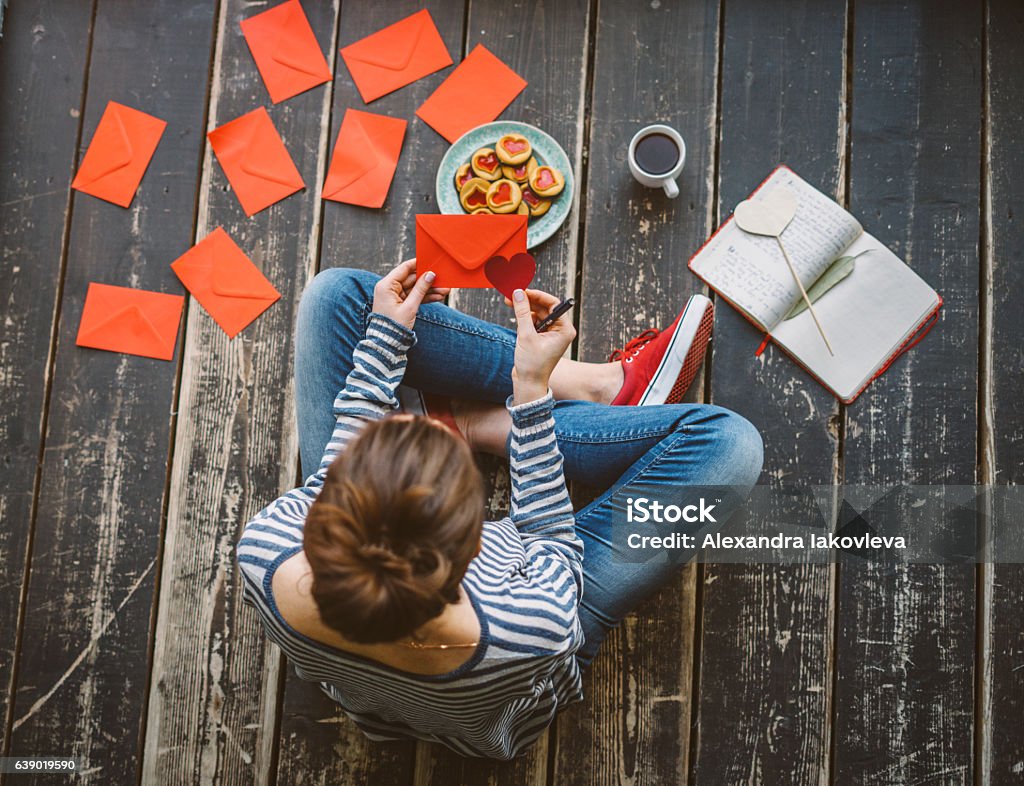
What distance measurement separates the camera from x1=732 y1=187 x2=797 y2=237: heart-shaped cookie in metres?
1.38

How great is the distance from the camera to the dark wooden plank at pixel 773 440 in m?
1.32

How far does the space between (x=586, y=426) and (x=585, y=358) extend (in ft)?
0.70

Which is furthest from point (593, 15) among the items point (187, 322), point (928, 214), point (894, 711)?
point (894, 711)

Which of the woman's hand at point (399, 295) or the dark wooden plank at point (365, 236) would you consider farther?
the dark wooden plank at point (365, 236)

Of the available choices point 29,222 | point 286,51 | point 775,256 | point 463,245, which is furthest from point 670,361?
point 29,222

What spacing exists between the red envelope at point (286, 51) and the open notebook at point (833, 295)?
0.87 metres

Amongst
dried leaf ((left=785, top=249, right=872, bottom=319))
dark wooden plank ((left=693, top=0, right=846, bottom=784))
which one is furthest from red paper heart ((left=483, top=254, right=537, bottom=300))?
dried leaf ((left=785, top=249, right=872, bottom=319))

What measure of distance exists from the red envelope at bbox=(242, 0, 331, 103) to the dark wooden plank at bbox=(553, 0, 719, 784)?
0.56m

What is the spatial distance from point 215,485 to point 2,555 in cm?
43

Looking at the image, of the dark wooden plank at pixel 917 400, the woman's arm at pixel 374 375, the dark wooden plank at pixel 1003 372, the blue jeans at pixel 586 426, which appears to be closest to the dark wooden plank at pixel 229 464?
the blue jeans at pixel 586 426

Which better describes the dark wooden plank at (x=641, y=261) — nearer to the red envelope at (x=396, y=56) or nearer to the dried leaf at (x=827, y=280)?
the dried leaf at (x=827, y=280)

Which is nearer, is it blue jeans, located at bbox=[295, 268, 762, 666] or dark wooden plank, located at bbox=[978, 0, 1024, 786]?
blue jeans, located at bbox=[295, 268, 762, 666]

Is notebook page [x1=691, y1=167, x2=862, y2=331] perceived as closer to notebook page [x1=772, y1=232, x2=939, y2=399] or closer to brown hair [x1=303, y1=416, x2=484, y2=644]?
notebook page [x1=772, y1=232, x2=939, y2=399]

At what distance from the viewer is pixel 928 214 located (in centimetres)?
140
